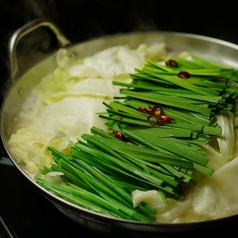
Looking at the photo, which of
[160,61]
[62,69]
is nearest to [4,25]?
[62,69]

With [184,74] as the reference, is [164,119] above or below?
below

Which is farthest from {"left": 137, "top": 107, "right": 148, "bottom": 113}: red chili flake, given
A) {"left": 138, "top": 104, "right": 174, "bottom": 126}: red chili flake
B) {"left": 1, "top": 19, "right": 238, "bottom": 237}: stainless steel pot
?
{"left": 1, "top": 19, "right": 238, "bottom": 237}: stainless steel pot

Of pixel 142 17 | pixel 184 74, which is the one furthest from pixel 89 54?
pixel 184 74

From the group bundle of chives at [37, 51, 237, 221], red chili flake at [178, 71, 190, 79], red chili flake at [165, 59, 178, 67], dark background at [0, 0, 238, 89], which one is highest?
dark background at [0, 0, 238, 89]

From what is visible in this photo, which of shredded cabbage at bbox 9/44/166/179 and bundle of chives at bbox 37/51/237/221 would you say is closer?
bundle of chives at bbox 37/51/237/221

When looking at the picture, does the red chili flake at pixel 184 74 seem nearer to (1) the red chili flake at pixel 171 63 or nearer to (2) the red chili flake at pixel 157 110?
(1) the red chili flake at pixel 171 63

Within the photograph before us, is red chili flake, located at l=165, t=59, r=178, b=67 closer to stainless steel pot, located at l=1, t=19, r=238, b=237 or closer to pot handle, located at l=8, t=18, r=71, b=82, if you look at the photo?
stainless steel pot, located at l=1, t=19, r=238, b=237

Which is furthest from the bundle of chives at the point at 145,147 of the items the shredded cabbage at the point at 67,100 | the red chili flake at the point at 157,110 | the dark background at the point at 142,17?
the dark background at the point at 142,17

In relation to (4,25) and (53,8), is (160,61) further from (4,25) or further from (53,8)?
(4,25)

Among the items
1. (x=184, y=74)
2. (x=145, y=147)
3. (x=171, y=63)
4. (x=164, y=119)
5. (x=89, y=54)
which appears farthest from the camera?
(x=89, y=54)

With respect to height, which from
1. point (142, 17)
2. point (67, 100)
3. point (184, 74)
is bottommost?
point (67, 100)

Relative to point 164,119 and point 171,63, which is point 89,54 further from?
point 164,119
